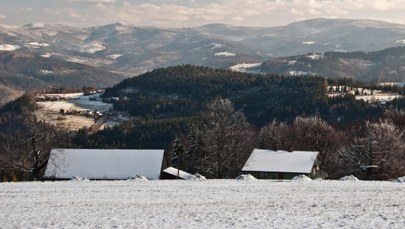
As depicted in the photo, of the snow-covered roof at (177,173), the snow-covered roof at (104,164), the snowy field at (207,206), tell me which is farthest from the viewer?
the snow-covered roof at (104,164)

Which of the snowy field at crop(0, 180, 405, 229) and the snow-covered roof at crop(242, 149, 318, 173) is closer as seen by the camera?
the snowy field at crop(0, 180, 405, 229)

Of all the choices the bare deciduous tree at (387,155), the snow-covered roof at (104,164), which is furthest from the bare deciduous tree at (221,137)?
the bare deciduous tree at (387,155)

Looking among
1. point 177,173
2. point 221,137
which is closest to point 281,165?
point 177,173

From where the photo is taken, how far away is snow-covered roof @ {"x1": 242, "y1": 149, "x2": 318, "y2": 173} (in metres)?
78.9

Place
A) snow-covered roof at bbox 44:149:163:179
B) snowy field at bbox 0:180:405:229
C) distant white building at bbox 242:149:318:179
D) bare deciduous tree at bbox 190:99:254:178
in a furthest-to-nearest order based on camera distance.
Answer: distant white building at bbox 242:149:318:179 < snow-covered roof at bbox 44:149:163:179 < bare deciduous tree at bbox 190:99:254:178 < snowy field at bbox 0:180:405:229

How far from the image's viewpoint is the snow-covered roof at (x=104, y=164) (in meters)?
77.9

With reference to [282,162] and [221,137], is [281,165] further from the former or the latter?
[221,137]

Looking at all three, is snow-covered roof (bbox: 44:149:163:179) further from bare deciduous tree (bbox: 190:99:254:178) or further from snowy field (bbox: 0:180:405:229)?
snowy field (bbox: 0:180:405:229)

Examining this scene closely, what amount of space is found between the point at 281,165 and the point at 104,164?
26493mm

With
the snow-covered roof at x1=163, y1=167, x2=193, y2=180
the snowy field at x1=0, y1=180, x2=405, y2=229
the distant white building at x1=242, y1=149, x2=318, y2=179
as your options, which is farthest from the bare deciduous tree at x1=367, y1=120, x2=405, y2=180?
the snowy field at x1=0, y1=180, x2=405, y2=229

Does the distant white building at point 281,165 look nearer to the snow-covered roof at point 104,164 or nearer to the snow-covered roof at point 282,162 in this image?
the snow-covered roof at point 282,162

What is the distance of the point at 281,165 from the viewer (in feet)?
261

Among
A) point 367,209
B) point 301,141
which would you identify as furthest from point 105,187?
point 301,141

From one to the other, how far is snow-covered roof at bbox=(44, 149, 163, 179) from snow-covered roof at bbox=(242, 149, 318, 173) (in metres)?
14.1
